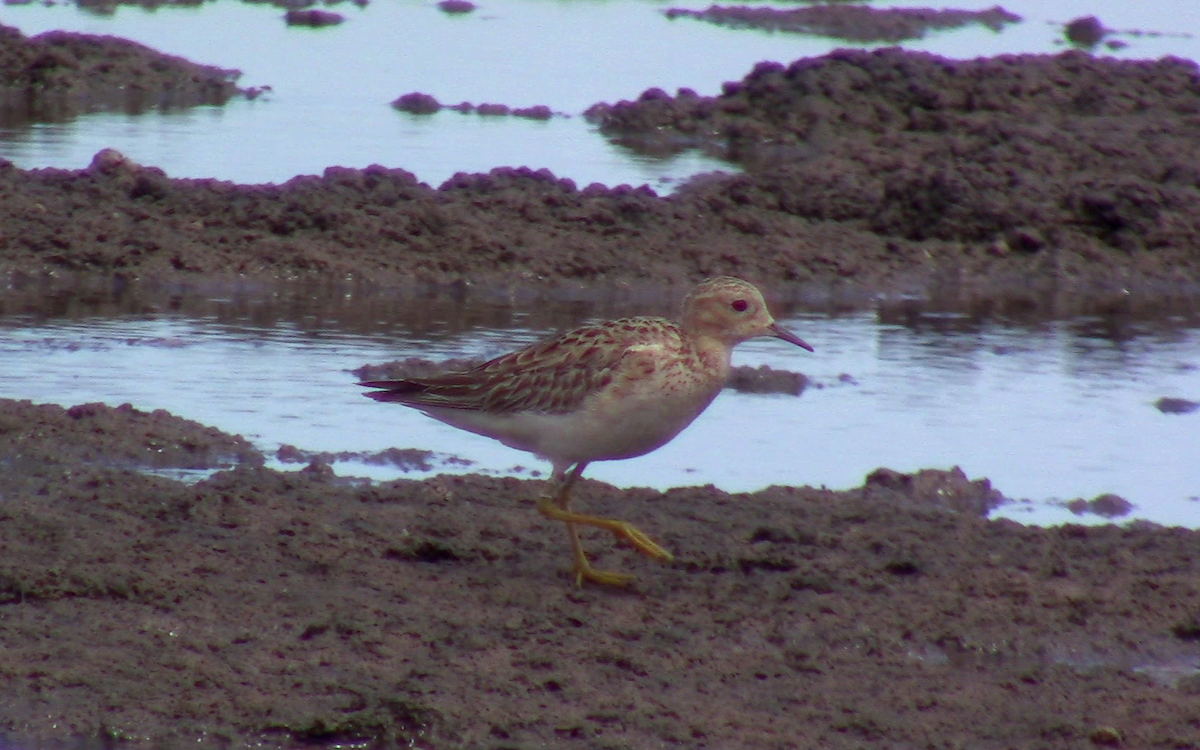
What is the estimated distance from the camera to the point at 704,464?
8828mm

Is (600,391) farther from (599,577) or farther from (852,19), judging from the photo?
(852,19)

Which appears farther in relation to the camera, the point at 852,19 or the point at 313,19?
the point at 852,19

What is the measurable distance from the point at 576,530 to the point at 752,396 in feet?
10.4

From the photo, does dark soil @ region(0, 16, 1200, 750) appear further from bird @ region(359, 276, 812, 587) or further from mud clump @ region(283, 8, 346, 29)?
mud clump @ region(283, 8, 346, 29)

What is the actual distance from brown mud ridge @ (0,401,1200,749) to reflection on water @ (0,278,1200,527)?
0.87 meters

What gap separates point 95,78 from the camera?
20.4m

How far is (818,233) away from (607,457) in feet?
22.9

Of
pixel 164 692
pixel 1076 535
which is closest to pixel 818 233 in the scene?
pixel 1076 535

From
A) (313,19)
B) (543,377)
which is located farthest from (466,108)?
(543,377)

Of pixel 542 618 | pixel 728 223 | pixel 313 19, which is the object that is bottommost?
pixel 542 618

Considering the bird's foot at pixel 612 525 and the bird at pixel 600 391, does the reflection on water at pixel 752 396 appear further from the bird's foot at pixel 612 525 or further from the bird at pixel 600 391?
the bird's foot at pixel 612 525

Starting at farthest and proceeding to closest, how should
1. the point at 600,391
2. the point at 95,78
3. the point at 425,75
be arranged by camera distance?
the point at 425,75 < the point at 95,78 < the point at 600,391

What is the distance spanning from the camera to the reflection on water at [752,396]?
8836mm

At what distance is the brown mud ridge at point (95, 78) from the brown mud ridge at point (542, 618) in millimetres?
12301
